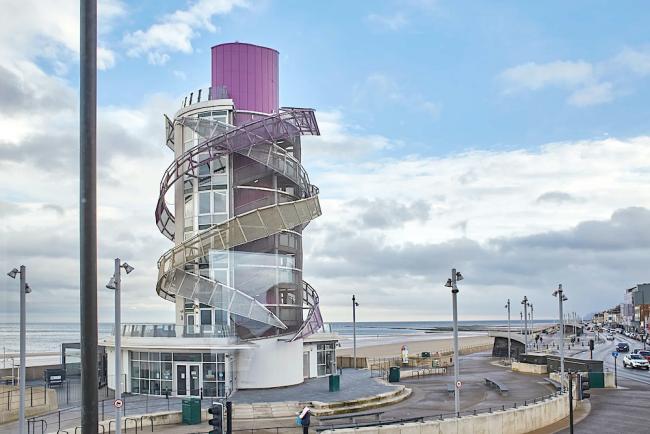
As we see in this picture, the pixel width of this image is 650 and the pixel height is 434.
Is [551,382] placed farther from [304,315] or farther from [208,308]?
[208,308]

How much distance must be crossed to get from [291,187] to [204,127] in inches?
236

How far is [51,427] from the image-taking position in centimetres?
2420

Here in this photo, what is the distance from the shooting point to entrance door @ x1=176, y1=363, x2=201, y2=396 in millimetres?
33688

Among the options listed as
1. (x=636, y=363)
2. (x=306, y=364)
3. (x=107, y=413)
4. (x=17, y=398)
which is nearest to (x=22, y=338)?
(x=17, y=398)

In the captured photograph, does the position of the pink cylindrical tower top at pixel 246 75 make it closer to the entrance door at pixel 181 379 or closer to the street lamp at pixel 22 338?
the entrance door at pixel 181 379

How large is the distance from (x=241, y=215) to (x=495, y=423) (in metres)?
17.0

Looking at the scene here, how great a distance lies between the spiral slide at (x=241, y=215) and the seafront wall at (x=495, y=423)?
14.5 m

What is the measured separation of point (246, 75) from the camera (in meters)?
40.0

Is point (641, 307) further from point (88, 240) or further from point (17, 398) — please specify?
point (88, 240)

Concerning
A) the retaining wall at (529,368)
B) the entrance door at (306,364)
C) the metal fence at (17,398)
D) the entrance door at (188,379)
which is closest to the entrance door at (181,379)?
the entrance door at (188,379)

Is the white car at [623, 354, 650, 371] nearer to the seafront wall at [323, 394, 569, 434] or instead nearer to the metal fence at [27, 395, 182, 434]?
the seafront wall at [323, 394, 569, 434]

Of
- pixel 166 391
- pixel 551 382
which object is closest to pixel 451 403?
pixel 551 382

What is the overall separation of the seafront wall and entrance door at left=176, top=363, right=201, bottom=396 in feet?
48.7

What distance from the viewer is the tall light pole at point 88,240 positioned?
20.1ft
